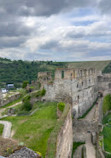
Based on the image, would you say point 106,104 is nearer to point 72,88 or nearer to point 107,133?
point 107,133

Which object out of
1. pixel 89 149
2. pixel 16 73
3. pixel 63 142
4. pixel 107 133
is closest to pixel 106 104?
pixel 107 133

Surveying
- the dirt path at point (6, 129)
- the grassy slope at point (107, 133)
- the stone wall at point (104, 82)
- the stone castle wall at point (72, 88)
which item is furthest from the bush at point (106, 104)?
the dirt path at point (6, 129)

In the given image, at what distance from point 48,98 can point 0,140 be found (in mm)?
18210

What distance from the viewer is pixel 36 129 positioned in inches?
729

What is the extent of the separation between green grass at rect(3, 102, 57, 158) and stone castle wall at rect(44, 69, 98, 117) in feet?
19.1

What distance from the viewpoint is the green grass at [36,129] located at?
Result: 15.2 meters

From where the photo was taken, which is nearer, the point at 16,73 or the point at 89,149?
the point at 89,149

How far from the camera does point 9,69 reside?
100062 millimetres

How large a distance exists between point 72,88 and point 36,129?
13.0m

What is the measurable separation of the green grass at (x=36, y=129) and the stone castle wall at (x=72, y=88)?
5.82m

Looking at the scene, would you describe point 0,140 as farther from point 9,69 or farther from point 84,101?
point 9,69

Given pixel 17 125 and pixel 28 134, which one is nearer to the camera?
pixel 28 134

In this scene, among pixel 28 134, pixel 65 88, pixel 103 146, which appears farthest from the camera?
pixel 65 88

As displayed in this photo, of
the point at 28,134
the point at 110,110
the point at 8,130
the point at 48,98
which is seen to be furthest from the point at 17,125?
the point at 110,110
